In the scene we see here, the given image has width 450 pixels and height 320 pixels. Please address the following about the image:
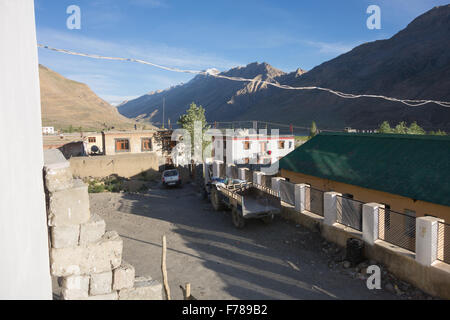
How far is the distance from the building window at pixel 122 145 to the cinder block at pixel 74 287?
3065 centimetres

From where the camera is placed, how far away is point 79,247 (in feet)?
15.0

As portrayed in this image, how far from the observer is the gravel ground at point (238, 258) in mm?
8586

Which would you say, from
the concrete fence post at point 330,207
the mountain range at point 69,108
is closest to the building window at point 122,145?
the concrete fence post at point 330,207

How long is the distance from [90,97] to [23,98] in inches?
5242

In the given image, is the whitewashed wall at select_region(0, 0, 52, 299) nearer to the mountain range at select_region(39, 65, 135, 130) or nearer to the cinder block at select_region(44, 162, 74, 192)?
the cinder block at select_region(44, 162, 74, 192)

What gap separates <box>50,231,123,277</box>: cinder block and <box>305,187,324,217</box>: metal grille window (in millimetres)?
9957

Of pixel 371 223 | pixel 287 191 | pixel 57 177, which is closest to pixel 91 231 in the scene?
pixel 57 177

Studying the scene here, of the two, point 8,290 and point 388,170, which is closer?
point 8,290

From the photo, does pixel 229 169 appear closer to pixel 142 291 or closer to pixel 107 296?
pixel 142 291

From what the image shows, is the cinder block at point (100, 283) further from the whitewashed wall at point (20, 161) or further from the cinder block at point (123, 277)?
the whitewashed wall at point (20, 161)

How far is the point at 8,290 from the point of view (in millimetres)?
2609

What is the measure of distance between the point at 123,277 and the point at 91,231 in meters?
0.91
